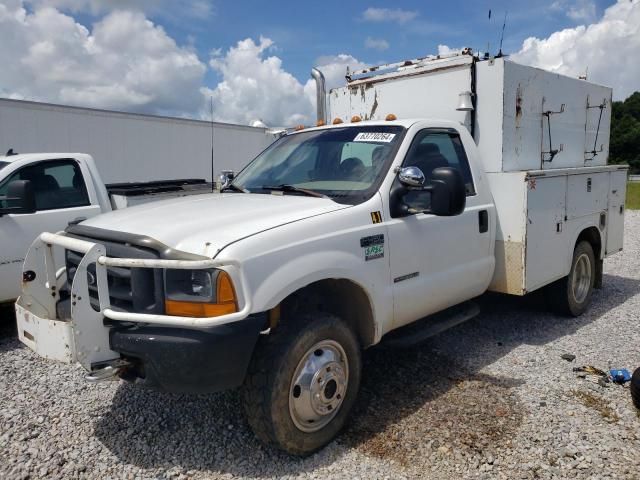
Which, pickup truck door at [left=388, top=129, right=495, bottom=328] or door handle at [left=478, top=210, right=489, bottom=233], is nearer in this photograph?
pickup truck door at [left=388, top=129, right=495, bottom=328]

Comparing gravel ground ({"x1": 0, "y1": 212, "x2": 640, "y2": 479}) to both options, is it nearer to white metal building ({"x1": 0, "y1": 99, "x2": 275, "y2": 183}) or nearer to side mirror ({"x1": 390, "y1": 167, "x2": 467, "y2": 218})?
side mirror ({"x1": 390, "y1": 167, "x2": 467, "y2": 218})

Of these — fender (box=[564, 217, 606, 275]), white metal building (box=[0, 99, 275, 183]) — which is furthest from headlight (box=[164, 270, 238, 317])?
white metal building (box=[0, 99, 275, 183])

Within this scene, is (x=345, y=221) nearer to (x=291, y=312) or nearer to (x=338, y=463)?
(x=291, y=312)

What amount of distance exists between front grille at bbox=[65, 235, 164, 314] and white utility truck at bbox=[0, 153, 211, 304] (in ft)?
7.26

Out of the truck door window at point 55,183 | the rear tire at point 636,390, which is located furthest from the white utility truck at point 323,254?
the truck door window at point 55,183

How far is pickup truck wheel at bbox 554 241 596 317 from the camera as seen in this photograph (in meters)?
5.71

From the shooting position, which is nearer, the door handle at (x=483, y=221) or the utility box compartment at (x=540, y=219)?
the door handle at (x=483, y=221)

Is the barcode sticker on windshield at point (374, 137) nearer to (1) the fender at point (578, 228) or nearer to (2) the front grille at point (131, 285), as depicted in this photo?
(2) the front grille at point (131, 285)

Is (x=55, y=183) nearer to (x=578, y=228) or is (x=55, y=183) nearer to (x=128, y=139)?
(x=578, y=228)

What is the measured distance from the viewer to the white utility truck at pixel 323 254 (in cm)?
272

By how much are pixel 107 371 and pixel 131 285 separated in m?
0.45

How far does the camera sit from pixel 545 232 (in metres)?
5.05

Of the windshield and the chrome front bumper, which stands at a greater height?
the windshield

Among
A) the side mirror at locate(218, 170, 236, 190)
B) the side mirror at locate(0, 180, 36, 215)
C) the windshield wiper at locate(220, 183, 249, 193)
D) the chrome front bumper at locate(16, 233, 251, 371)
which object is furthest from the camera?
the side mirror at locate(0, 180, 36, 215)
